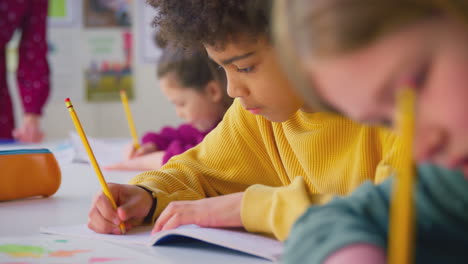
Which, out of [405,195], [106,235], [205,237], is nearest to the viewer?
[405,195]

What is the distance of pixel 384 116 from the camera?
1.20 ft

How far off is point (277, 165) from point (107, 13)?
269 cm

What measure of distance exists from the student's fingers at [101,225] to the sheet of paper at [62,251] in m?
0.03

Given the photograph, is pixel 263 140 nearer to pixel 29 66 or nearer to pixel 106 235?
pixel 106 235

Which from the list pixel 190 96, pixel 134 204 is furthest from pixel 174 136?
pixel 134 204

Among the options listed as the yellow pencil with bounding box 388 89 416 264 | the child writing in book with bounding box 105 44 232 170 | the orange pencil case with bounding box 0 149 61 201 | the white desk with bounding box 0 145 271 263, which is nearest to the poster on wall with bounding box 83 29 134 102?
the child writing in book with bounding box 105 44 232 170

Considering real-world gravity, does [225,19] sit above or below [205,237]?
above

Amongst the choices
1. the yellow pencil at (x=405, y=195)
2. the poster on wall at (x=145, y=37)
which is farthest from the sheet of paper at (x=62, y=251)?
the poster on wall at (x=145, y=37)

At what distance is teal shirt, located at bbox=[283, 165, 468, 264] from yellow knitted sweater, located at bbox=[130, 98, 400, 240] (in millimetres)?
153

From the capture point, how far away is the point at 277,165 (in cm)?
92

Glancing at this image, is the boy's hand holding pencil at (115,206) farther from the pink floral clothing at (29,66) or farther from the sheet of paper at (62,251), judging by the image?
the pink floral clothing at (29,66)

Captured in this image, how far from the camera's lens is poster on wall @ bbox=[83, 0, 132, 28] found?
3383 mm

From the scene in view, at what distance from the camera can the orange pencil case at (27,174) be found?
1.02 metres

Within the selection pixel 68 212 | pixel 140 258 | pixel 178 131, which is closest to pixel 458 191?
pixel 140 258
